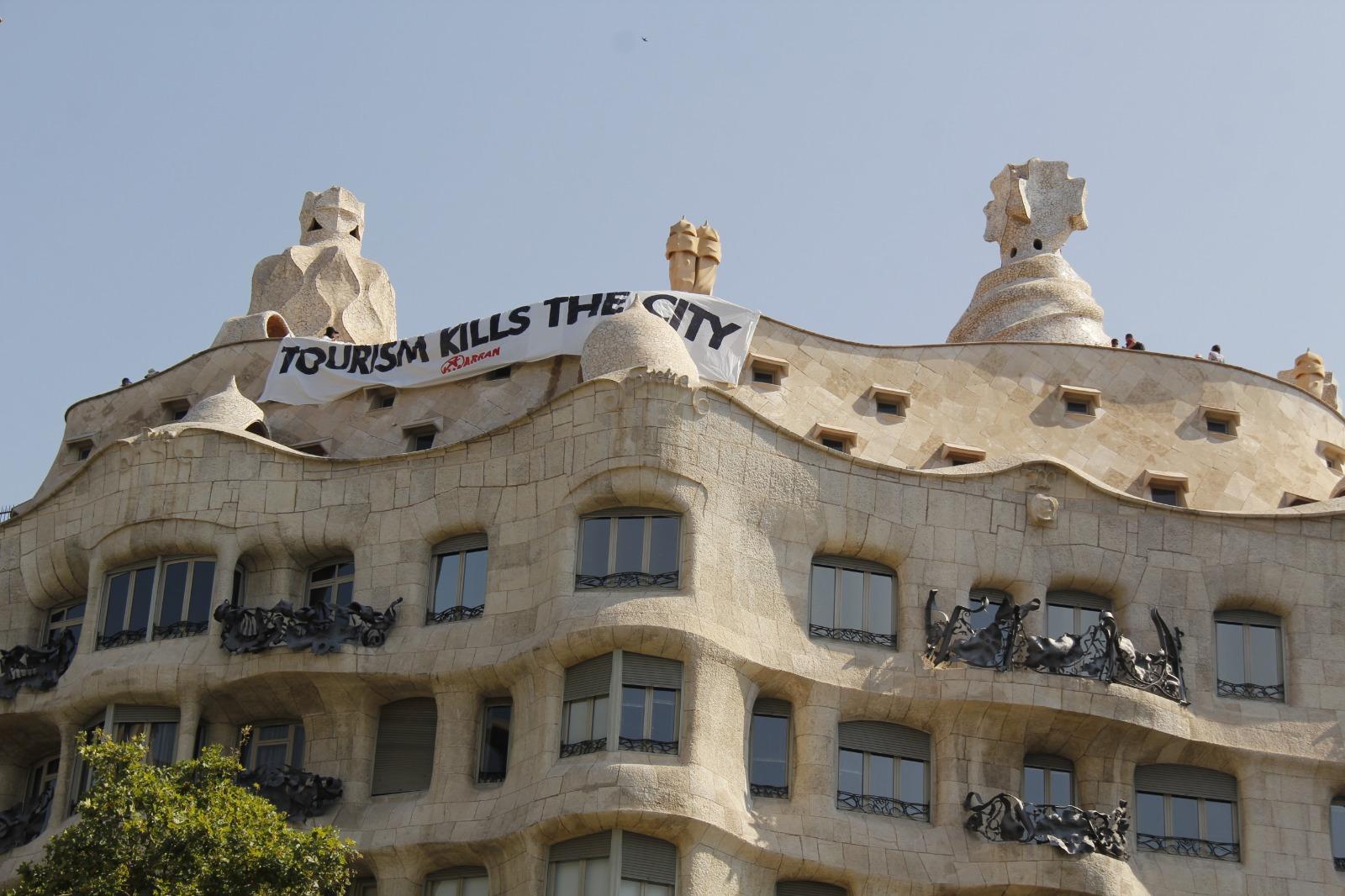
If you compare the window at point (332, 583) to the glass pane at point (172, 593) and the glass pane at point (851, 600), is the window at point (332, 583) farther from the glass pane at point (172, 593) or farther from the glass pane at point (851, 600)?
the glass pane at point (851, 600)

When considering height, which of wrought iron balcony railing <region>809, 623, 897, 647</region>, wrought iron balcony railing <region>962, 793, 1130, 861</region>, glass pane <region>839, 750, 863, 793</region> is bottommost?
wrought iron balcony railing <region>962, 793, 1130, 861</region>

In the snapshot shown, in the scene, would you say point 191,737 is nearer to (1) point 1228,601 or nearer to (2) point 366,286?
(2) point 366,286

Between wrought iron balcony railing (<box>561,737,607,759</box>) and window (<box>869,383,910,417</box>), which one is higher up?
window (<box>869,383,910,417</box>)

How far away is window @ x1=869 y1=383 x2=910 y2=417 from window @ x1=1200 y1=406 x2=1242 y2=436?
5.76 metres

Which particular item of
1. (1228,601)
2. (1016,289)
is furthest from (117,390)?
(1228,601)

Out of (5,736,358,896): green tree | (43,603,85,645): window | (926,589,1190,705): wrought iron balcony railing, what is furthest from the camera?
(43,603,85,645): window

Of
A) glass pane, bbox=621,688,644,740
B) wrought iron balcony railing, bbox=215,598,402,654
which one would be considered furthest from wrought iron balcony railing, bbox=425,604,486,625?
glass pane, bbox=621,688,644,740

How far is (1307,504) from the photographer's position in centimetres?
4741

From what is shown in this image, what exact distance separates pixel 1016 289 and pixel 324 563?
50.8ft

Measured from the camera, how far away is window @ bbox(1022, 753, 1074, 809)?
143 feet

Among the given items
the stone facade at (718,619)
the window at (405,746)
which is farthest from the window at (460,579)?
the window at (405,746)

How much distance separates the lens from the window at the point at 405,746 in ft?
143

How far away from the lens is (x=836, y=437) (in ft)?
155

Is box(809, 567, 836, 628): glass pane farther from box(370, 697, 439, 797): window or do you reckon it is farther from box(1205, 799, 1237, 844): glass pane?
box(1205, 799, 1237, 844): glass pane
